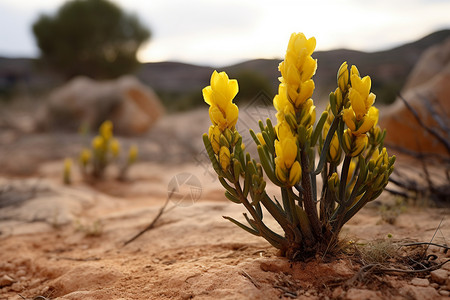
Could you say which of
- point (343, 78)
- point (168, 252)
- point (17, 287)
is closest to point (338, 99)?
point (343, 78)

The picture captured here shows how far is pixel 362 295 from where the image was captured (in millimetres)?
1389

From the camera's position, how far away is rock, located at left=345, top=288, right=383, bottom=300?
4.51 feet

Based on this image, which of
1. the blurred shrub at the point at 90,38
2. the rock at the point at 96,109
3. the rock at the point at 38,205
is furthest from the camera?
the blurred shrub at the point at 90,38

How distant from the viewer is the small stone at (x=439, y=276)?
1472 mm

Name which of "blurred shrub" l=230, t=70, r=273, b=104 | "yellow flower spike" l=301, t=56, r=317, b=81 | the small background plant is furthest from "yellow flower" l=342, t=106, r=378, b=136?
"blurred shrub" l=230, t=70, r=273, b=104

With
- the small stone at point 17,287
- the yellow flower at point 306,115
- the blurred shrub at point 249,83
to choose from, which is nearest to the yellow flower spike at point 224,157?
the yellow flower at point 306,115

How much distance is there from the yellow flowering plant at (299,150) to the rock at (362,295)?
28 centimetres

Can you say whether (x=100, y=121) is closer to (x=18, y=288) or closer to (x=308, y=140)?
(x=18, y=288)

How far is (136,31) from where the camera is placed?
2172cm

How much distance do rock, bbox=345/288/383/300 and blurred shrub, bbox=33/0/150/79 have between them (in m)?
21.9

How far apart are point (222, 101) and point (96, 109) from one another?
32.4 feet

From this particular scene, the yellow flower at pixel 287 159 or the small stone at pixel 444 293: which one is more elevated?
the yellow flower at pixel 287 159

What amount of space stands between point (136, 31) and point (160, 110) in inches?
451

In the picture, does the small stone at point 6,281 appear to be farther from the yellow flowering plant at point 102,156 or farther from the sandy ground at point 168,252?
the yellow flowering plant at point 102,156
